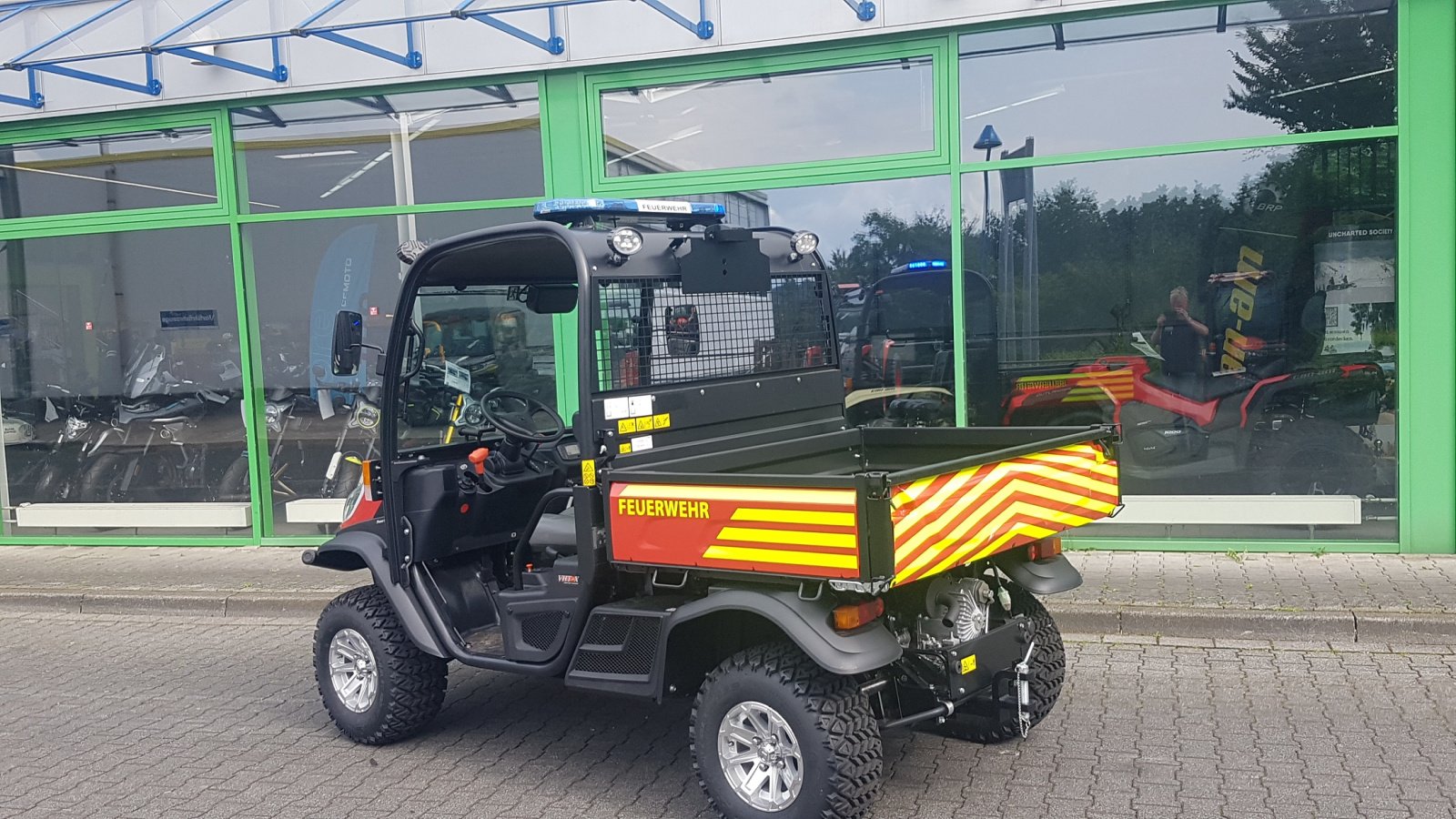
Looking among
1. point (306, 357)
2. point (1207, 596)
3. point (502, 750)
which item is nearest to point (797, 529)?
point (502, 750)

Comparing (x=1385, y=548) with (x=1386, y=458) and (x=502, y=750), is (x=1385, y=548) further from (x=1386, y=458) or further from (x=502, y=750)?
(x=502, y=750)

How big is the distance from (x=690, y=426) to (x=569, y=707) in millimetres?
1726

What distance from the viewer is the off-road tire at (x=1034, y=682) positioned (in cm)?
495

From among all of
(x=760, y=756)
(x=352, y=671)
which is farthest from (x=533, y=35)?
(x=760, y=756)

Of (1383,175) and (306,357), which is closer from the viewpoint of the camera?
(1383,175)

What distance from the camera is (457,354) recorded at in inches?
290

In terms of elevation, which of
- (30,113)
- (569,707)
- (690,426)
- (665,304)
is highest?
(30,113)

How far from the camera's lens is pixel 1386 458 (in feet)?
26.2

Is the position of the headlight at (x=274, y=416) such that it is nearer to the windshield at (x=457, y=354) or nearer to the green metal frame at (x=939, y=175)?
the green metal frame at (x=939, y=175)

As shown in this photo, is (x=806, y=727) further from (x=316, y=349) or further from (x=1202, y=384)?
(x=316, y=349)

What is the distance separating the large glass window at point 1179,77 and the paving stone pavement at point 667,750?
3558 millimetres

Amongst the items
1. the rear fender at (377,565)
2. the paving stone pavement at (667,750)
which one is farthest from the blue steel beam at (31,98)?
the rear fender at (377,565)

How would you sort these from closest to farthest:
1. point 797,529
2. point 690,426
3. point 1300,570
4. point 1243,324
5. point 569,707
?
1. point 797,529
2. point 690,426
3. point 569,707
4. point 1300,570
5. point 1243,324

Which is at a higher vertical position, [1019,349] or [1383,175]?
[1383,175]
